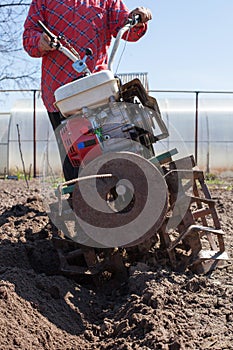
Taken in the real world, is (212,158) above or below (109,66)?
below

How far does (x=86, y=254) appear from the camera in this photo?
366 centimetres

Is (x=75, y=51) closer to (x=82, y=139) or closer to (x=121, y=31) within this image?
(x=121, y=31)

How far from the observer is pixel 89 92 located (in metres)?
3.62

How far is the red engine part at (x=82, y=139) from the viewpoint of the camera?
3676mm

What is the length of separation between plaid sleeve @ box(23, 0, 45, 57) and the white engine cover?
27.9 inches

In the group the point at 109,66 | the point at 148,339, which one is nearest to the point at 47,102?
the point at 109,66

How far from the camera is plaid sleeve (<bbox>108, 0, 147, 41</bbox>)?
4492 millimetres

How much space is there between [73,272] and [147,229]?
0.58 metres

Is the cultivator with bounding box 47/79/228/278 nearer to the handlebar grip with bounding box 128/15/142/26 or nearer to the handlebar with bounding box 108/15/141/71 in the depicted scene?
the handlebar with bounding box 108/15/141/71

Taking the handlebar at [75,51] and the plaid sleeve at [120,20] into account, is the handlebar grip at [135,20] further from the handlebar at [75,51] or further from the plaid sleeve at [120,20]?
the plaid sleeve at [120,20]

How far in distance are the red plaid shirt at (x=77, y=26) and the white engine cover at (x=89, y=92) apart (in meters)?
0.78

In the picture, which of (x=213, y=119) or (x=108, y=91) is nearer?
(x=108, y=91)

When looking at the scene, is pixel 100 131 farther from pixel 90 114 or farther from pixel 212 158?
pixel 212 158

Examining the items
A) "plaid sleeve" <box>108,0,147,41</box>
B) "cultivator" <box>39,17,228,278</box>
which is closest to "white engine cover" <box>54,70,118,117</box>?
"cultivator" <box>39,17,228,278</box>
